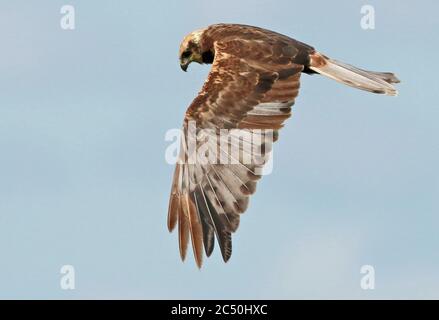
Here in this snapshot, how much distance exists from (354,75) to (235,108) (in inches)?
72.9

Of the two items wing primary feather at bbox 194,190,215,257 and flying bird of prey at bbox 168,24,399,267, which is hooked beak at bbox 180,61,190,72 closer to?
flying bird of prey at bbox 168,24,399,267

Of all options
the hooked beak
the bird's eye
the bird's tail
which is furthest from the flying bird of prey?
the hooked beak

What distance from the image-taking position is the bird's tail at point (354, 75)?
1853 cm

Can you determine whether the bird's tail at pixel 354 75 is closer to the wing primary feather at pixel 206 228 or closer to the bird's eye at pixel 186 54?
the bird's eye at pixel 186 54

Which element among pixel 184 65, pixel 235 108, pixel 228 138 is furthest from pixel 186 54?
pixel 228 138

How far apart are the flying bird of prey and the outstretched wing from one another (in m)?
0.01

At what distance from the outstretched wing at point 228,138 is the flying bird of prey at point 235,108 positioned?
0.01m

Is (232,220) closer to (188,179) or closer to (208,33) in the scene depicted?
(188,179)

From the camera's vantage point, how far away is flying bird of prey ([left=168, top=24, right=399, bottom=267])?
1681cm

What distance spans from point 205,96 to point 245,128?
673 millimetres

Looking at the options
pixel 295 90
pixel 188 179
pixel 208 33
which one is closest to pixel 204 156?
pixel 188 179

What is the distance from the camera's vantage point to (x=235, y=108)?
1769 centimetres

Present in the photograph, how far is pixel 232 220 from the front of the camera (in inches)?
659

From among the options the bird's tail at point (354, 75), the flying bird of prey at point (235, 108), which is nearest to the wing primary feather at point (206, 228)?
the flying bird of prey at point (235, 108)
